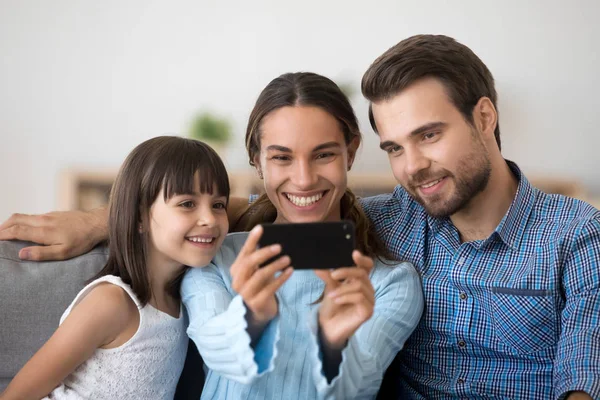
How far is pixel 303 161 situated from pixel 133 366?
586 mm

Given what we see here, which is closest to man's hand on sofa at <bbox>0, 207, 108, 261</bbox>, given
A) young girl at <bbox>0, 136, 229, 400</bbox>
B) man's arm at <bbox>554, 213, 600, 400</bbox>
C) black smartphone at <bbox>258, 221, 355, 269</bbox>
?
young girl at <bbox>0, 136, 229, 400</bbox>

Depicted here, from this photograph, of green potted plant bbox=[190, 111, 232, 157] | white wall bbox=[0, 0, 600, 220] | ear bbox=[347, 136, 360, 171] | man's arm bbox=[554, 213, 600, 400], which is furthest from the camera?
white wall bbox=[0, 0, 600, 220]

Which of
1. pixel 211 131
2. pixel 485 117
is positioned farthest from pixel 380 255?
pixel 211 131

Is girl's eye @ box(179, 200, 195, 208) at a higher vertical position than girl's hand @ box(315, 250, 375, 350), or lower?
higher

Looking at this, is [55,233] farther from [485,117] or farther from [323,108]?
[485,117]

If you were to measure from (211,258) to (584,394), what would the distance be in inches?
31.9

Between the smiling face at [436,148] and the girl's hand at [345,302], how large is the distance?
441mm

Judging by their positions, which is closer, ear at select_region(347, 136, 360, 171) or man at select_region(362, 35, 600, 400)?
man at select_region(362, 35, 600, 400)

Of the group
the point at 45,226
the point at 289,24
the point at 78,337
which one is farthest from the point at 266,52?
the point at 78,337

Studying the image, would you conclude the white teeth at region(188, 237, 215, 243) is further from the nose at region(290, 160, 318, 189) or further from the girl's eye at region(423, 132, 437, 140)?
the girl's eye at region(423, 132, 437, 140)

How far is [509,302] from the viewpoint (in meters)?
1.46

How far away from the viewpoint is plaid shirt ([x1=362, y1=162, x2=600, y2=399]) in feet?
4.55

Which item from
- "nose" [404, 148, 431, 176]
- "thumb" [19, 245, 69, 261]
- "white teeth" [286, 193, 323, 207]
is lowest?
"thumb" [19, 245, 69, 261]

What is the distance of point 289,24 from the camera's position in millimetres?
4039
